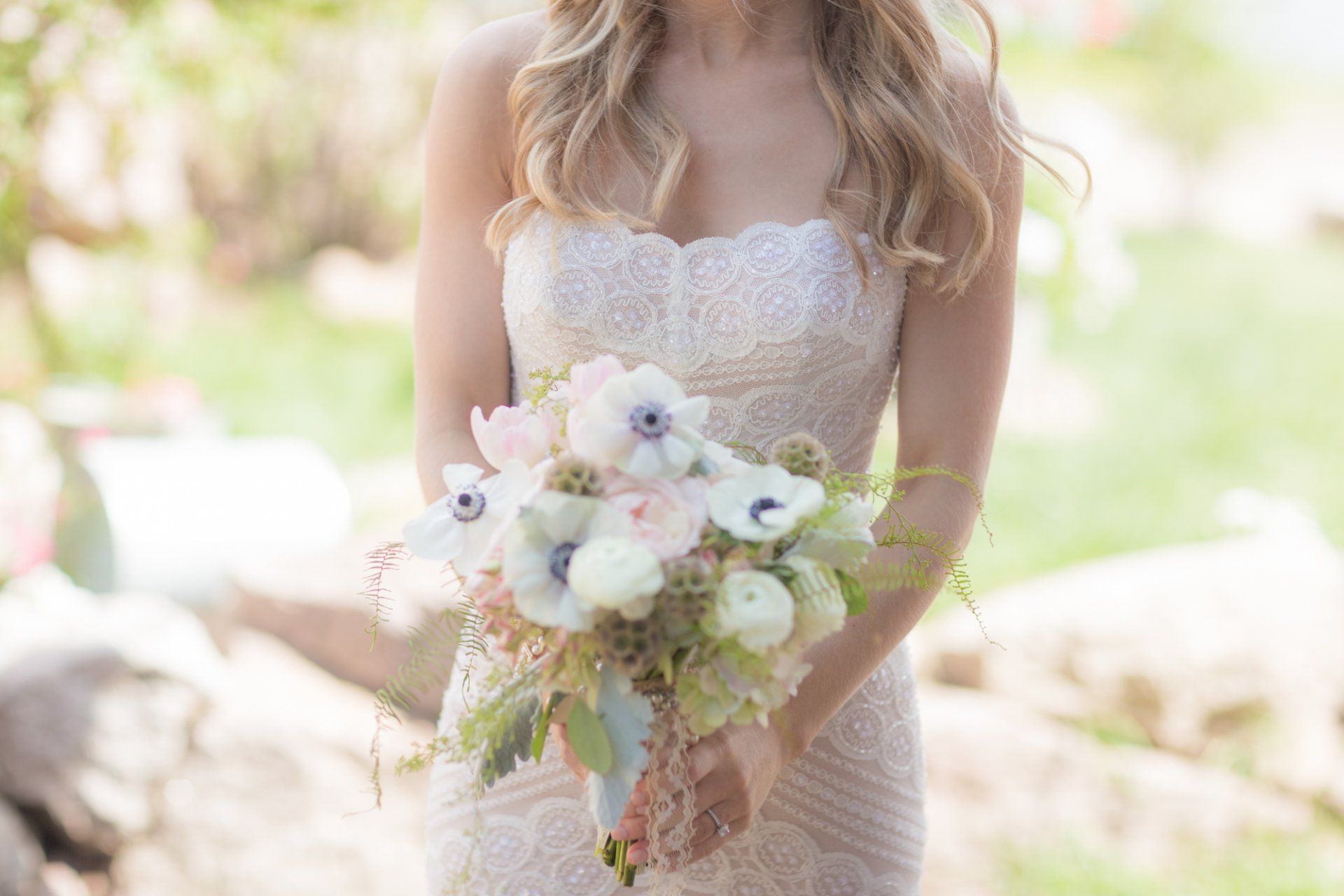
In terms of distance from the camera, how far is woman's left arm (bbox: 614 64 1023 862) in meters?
1.75

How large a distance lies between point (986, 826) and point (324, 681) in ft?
7.66

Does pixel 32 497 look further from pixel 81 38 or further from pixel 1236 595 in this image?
pixel 1236 595

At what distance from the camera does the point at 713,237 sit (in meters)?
1.93

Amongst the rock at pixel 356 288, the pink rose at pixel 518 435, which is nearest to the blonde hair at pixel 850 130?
the pink rose at pixel 518 435

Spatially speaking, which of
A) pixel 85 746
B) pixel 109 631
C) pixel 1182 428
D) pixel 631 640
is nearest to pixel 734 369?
pixel 631 640

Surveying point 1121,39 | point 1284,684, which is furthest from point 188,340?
point 1121,39

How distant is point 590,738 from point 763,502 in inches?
11.8

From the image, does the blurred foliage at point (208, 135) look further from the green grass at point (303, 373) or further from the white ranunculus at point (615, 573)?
the white ranunculus at point (615, 573)

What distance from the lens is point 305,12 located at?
Answer: 20.2 feet

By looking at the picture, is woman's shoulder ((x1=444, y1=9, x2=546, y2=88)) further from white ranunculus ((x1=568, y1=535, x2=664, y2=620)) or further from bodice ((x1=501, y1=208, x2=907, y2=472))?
white ranunculus ((x1=568, y1=535, x2=664, y2=620))

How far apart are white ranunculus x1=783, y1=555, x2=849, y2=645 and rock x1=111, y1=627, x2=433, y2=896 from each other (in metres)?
2.66

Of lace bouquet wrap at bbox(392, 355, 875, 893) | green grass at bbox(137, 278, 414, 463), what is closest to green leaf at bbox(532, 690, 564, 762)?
lace bouquet wrap at bbox(392, 355, 875, 893)

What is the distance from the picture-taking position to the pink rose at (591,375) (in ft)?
4.32

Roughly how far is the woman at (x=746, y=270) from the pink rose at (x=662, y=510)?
68cm
